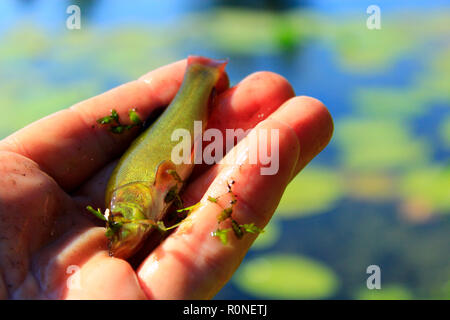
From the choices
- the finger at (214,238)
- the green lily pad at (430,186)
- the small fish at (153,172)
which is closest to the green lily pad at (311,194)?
the green lily pad at (430,186)

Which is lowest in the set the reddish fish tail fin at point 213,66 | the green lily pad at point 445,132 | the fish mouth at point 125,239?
the fish mouth at point 125,239

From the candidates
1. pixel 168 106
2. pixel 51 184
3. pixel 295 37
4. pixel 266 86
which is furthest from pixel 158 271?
pixel 295 37

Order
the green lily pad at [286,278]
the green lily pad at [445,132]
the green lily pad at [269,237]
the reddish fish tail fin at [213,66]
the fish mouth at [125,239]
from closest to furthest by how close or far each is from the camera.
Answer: the fish mouth at [125,239] < the green lily pad at [286,278] < the reddish fish tail fin at [213,66] < the green lily pad at [269,237] < the green lily pad at [445,132]

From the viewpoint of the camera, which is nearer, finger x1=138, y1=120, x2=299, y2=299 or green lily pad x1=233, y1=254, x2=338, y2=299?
finger x1=138, y1=120, x2=299, y2=299

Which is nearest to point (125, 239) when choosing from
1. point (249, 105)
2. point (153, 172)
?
point (153, 172)

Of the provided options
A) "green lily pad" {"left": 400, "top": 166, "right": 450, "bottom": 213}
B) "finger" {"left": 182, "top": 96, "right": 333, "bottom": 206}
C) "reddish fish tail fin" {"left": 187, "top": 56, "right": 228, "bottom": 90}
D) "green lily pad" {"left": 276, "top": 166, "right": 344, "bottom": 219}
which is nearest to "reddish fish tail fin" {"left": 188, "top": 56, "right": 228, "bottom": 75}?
"reddish fish tail fin" {"left": 187, "top": 56, "right": 228, "bottom": 90}

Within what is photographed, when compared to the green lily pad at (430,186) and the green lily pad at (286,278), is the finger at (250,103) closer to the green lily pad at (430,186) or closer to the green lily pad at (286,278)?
the green lily pad at (286,278)

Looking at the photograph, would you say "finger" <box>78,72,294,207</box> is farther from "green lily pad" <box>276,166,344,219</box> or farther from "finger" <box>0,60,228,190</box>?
"green lily pad" <box>276,166,344,219</box>

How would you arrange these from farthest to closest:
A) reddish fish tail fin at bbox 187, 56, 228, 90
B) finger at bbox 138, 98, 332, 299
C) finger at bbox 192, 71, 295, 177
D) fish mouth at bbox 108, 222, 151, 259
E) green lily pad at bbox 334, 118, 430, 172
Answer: green lily pad at bbox 334, 118, 430, 172
reddish fish tail fin at bbox 187, 56, 228, 90
finger at bbox 192, 71, 295, 177
fish mouth at bbox 108, 222, 151, 259
finger at bbox 138, 98, 332, 299
